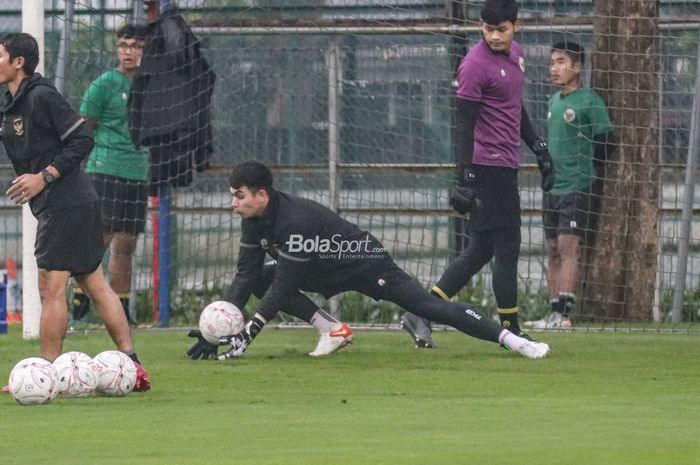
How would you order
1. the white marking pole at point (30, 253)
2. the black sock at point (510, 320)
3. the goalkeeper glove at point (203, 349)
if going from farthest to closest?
the white marking pole at point (30, 253), the black sock at point (510, 320), the goalkeeper glove at point (203, 349)

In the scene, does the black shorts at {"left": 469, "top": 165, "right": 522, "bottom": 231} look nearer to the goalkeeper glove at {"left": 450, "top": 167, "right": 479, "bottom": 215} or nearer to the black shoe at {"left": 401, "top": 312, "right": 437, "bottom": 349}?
the goalkeeper glove at {"left": 450, "top": 167, "right": 479, "bottom": 215}

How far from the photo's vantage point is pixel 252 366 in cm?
1026

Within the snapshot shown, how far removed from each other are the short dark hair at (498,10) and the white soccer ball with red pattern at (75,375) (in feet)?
11.7

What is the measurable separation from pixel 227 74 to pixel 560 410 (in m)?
7.80

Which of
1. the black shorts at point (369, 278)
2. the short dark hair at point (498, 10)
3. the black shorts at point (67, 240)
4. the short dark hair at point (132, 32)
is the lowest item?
the black shorts at point (369, 278)

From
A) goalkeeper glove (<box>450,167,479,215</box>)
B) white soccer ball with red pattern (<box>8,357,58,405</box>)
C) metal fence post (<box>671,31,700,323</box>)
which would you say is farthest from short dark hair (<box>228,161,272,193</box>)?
metal fence post (<box>671,31,700,323</box>)

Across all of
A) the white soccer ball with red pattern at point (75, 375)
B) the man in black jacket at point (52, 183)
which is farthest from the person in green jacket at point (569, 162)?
the white soccer ball with red pattern at point (75, 375)

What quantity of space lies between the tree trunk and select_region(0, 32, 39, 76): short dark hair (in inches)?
226

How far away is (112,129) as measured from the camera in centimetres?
1355

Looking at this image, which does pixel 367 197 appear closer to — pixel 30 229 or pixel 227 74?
pixel 227 74

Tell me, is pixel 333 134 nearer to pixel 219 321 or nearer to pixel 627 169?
pixel 627 169

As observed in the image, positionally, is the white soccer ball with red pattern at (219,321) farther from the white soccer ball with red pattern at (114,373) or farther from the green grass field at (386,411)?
the white soccer ball with red pattern at (114,373)

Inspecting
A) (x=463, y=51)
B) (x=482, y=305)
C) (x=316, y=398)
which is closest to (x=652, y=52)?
(x=463, y=51)

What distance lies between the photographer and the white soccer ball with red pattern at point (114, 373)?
8.50 metres
